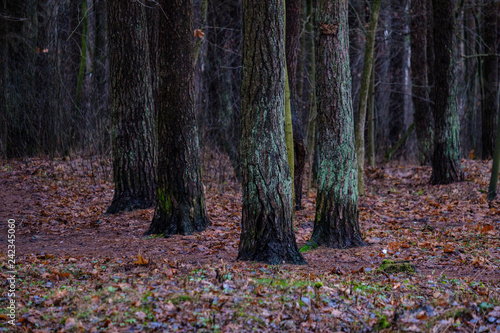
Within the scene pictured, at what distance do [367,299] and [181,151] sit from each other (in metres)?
4.32

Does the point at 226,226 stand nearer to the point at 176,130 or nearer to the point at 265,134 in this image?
the point at 176,130

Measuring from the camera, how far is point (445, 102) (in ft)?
44.3

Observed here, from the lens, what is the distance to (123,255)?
7.11m

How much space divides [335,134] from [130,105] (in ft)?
15.5

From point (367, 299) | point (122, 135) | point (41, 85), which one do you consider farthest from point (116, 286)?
point (41, 85)

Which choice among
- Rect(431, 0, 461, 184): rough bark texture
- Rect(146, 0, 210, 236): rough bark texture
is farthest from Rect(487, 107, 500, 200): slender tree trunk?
Rect(146, 0, 210, 236): rough bark texture

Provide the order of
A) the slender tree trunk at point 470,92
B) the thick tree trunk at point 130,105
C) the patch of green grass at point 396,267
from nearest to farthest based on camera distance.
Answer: the patch of green grass at point 396,267
the thick tree trunk at point 130,105
the slender tree trunk at point 470,92

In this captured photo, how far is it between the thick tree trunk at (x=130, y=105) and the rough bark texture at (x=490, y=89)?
1220 centimetres

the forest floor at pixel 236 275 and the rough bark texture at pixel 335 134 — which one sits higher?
the rough bark texture at pixel 335 134

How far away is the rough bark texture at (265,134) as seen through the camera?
5.99 meters

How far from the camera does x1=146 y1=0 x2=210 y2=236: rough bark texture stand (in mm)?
8227

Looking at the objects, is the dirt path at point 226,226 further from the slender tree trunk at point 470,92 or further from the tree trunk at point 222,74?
the slender tree trunk at point 470,92

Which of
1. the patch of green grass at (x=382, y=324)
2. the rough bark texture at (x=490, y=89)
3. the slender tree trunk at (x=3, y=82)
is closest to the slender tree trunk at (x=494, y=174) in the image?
→ the rough bark texture at (x=490, y=89)

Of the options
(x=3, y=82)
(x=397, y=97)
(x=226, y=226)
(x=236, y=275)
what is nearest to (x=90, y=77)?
(x=3, y=82)
